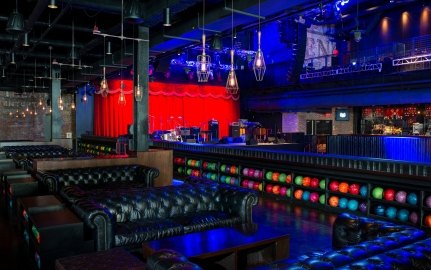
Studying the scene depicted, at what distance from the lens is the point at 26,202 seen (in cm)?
410

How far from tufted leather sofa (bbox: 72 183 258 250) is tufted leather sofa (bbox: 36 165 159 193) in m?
1.94

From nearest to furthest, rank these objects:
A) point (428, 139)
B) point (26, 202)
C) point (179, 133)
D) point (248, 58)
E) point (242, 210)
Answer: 1. point (26, 202)
2. point (242, 210)
3. point (428, 139)
4. point (179, 133)
5. point (248, 58)

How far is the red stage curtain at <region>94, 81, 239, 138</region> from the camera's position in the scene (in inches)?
644

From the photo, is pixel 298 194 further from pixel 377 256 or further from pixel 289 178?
pixel 377 256

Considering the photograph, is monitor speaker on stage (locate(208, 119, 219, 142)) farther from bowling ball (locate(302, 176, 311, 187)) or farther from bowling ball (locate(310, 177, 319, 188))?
bowling ball (locate(310, 177, 319, 188))

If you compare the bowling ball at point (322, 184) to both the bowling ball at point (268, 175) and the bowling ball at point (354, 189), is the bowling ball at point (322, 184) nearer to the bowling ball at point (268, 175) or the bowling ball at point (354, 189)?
the bowling ball at point (354, 189)

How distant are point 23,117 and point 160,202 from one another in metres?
17.6

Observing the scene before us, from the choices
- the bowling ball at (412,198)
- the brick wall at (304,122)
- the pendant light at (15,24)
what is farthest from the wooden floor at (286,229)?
the brick wall at (304,122)

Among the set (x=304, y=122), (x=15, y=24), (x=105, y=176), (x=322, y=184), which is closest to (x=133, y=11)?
(x=15, y=24)

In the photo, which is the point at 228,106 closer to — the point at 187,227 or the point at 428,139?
the point at 428,139

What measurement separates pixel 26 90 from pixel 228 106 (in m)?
10.6

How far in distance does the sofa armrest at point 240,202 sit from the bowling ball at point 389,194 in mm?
2106

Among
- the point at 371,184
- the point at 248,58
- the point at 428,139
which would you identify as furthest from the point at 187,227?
the point at 248,58

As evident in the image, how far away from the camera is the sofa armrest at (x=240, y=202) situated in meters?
4.70
